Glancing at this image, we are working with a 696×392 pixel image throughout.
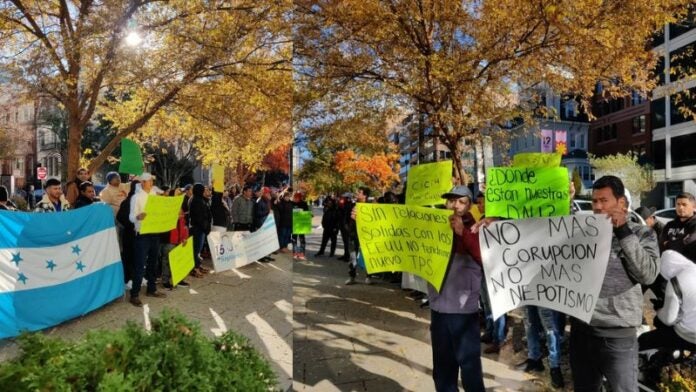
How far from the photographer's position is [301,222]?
10.3 ft

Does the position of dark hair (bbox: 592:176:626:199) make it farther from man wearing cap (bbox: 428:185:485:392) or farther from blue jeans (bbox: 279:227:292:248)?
blue jeans (bbox: 279:227:292:248)

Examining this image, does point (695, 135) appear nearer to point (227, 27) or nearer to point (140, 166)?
point (227, 27)

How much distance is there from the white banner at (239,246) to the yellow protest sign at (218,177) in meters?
0.35

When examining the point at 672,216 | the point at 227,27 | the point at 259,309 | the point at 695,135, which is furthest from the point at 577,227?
the point at 227,27

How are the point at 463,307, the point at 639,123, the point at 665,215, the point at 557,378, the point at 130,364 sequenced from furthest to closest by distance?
the point at 557,378 < the point at 665,215 < the point at 639,123 < the point at 463,307 < the point at 130,364

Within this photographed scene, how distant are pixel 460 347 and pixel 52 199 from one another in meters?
2.22

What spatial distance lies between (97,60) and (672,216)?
3560mm

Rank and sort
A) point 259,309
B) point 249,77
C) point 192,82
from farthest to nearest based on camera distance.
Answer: point 259,309 < point 249,77 < point 192,82

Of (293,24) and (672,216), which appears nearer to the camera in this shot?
(293,24)

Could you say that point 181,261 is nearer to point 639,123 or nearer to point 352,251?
point 352,251

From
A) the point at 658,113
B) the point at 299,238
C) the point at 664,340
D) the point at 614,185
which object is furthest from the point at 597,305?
the point at 299,238

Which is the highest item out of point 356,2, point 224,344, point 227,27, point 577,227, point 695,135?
point 356,2

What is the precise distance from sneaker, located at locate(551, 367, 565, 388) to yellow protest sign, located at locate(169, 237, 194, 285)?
2.57m

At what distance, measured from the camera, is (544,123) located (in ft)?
10.3
